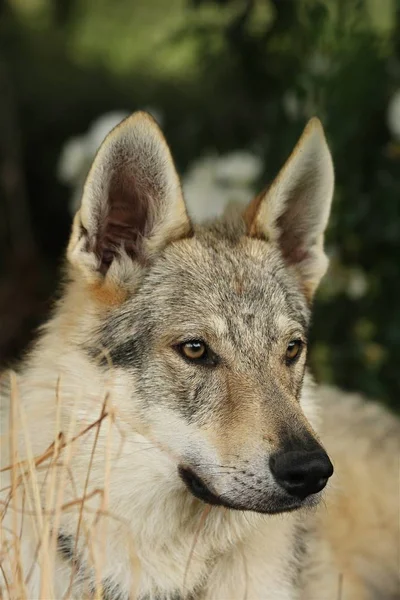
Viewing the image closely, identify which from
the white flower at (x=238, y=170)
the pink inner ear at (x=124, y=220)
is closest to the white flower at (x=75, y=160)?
the white flower at (x=238, y=170)

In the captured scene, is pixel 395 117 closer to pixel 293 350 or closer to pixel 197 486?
pixel 293 350

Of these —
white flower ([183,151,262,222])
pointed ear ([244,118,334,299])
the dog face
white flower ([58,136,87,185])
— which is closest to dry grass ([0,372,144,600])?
the dog face

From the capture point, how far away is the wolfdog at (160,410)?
2.90 meters

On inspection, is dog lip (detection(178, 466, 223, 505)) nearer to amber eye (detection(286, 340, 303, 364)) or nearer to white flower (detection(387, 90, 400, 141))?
amber eye (detection(286, 340, 303, 364))

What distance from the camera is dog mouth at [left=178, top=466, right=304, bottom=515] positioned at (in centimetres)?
284

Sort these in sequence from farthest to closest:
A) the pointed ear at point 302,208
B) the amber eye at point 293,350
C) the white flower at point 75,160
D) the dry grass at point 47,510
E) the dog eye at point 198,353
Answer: the white flower at point 75,160 < the pointed ear at point 302,208 < the amber eye at point 293,350 < the dog eye at point 198,353 < the dry grass at point 47,510

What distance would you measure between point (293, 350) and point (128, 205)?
0.83m

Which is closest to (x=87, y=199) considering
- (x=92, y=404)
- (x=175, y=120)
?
(x=92, y=404)

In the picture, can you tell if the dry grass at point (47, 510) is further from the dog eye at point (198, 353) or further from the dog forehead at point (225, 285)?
the dog forehead at point (225, 285)

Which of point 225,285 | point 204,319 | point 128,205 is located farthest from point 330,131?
point 204,319

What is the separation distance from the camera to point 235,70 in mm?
6406

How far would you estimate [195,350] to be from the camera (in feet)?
10.1

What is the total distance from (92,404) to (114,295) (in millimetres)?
409

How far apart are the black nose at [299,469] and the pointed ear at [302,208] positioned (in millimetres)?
1045
